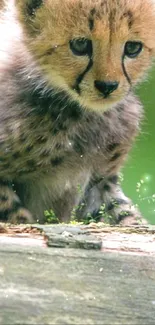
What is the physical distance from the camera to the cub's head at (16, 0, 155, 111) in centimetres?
239

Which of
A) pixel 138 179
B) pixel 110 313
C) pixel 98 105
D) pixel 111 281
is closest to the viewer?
pixel 110 313

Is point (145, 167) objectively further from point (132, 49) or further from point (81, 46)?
point (81, 46)

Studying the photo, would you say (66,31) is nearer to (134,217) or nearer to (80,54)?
(80,54)

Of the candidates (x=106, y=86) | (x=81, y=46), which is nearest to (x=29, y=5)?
(x=81, y=46)

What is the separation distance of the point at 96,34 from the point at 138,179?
140 centimetres

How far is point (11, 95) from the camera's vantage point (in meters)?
2.70

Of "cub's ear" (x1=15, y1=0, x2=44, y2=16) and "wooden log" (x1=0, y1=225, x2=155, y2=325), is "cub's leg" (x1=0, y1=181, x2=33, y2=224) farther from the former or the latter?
"wooden log" (x1=0, y1=225, x2=155, y2=325)

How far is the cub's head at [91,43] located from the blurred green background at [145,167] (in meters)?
0.67

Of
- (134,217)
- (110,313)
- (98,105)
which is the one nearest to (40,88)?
(98,105)

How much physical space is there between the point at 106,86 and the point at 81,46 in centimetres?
16

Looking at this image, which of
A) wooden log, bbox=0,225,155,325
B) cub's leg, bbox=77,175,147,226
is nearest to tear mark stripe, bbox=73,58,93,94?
cub's leg, bbox=77,175,147,226

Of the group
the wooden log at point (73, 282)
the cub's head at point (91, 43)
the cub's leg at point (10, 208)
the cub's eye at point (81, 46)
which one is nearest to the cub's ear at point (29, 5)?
the cub's head at point (91, 43)

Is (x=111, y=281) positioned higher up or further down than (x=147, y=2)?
further down

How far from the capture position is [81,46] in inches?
95.1
